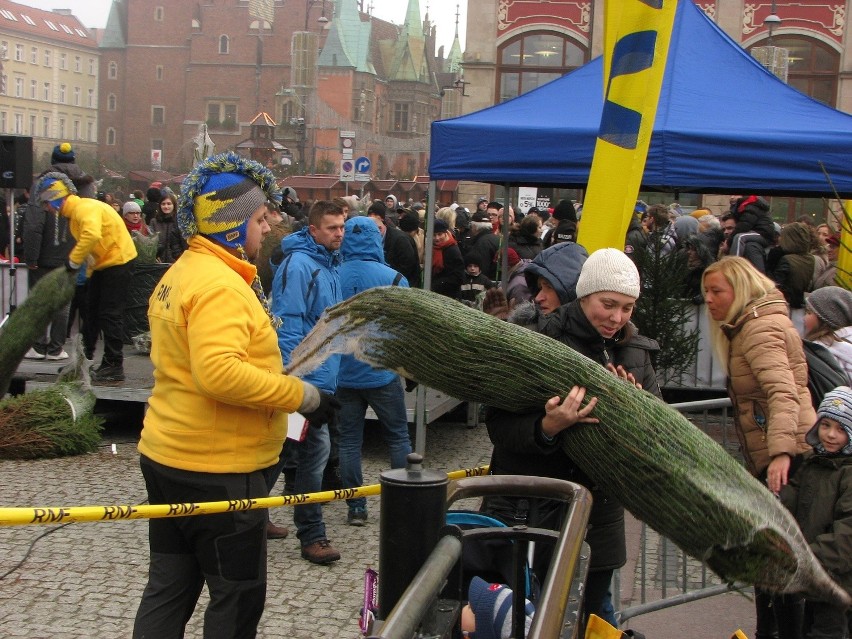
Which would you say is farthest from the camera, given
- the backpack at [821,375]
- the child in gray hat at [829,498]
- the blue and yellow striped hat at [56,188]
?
the blue and yellow striped hat at [56,188]

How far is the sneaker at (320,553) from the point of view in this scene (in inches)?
215

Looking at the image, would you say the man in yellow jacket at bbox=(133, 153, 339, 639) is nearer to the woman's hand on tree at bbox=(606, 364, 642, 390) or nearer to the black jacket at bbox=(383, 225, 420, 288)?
the woman's hand on tree at bbox=(606, 364, 642, 390)

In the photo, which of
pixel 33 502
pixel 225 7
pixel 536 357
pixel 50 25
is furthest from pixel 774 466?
pixel 50 25

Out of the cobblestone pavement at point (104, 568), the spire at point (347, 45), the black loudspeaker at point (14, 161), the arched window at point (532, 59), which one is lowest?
the cobblestone pavement at point (104, 568)

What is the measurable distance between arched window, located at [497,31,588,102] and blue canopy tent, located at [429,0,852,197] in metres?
29.9

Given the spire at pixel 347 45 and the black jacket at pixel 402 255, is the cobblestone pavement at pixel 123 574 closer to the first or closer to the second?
the black jacket at pixel 402 255

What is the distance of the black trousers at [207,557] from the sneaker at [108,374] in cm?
557

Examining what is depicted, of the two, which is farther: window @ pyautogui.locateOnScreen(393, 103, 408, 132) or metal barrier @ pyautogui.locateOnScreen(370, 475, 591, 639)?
window @ pyautogui.locateOnScreen(393, 103, 408, 132)

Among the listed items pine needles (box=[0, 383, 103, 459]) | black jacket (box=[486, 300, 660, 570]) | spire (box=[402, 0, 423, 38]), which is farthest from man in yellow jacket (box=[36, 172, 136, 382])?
spire (box=[402, 0, 423, 38])

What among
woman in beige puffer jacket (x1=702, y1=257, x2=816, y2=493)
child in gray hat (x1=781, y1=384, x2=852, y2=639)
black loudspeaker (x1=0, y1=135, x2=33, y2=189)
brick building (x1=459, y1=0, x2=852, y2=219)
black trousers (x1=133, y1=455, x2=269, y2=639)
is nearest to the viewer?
black trousers (x1=133, y1=455, x2=269, y2=639)

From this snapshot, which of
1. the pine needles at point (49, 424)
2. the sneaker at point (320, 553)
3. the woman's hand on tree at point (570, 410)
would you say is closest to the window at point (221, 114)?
the pine needles at point (49, 424)

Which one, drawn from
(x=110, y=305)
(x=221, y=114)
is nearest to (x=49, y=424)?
(x=110, y=305)

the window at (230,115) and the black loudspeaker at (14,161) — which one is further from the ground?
the window at (230,115)

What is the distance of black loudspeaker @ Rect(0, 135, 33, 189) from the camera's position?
34.2 feet
